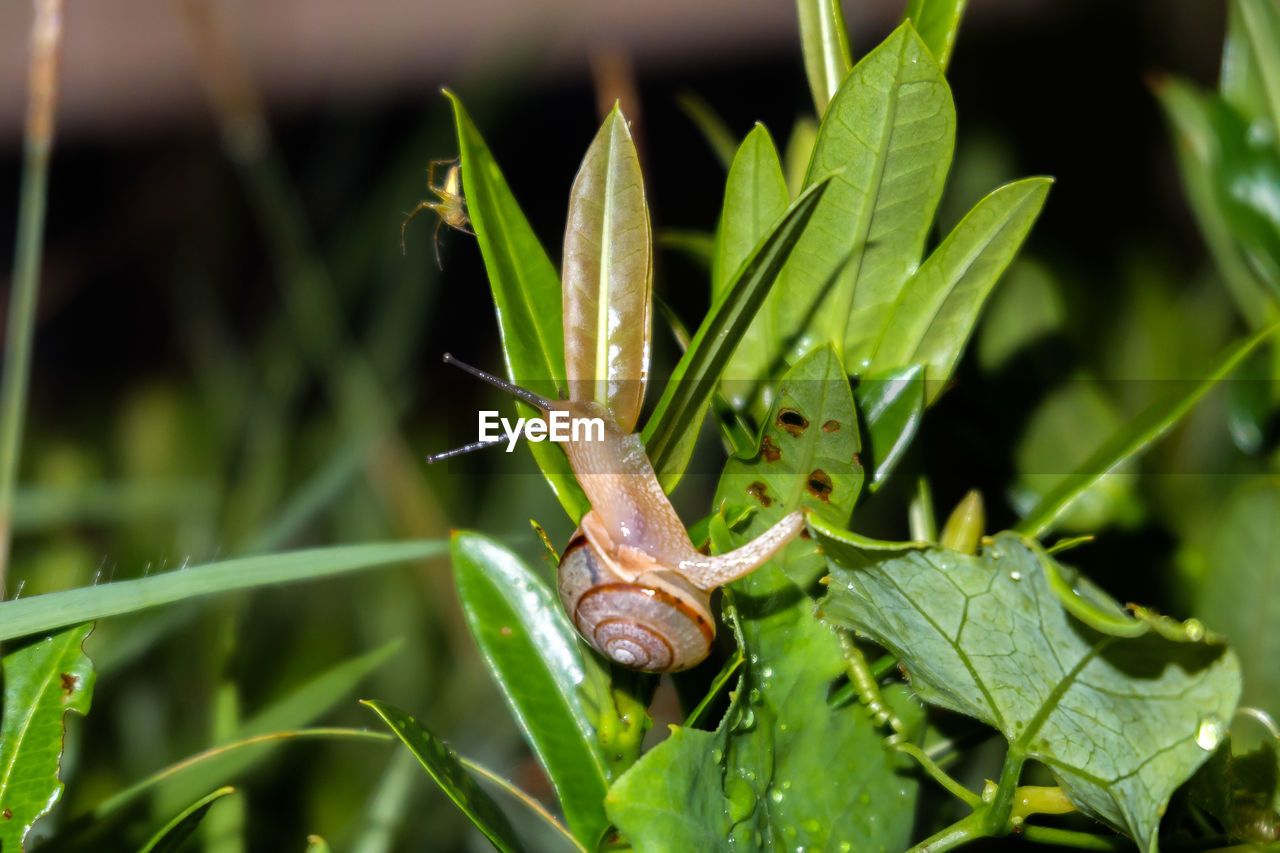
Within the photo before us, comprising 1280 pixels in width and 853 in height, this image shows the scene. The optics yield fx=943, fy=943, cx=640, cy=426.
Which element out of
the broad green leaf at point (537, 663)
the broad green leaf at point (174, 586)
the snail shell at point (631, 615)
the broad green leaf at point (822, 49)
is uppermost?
the broad green leaf at point (822, 49)

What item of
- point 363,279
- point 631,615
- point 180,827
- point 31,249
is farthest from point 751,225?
point 363,279

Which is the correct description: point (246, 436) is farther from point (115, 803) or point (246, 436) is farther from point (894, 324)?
point (894, 324)

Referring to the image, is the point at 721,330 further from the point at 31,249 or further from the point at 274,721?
the point at 31,249

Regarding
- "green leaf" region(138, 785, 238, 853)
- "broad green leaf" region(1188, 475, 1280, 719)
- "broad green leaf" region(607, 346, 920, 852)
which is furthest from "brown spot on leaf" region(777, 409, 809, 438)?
"broad green leaf" region(1188, 475, 1280, 719)

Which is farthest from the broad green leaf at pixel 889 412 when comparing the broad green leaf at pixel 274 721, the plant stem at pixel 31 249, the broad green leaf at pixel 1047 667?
the plant stem at pixel 31 249

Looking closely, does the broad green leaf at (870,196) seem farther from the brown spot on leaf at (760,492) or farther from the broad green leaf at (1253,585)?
the broad green leaf at (1253,585)

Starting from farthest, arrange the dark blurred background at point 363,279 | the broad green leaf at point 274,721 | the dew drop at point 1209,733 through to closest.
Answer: the dark blurred background at point 363,279, the broad green leaf at point 274,721, the dew drop at point 1209,733
